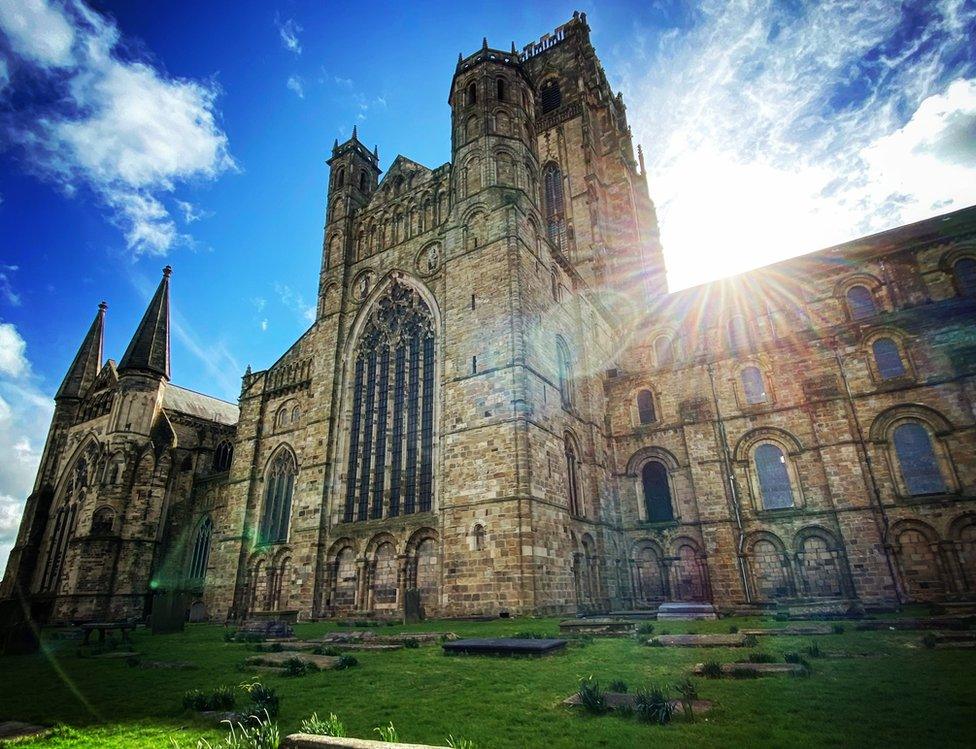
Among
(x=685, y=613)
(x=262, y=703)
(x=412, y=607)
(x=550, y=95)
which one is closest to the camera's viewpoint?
(x=262, y=703)

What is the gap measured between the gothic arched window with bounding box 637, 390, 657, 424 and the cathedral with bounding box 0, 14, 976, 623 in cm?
19

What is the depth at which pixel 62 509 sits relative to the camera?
1268 inches

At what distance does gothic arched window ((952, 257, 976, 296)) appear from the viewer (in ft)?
73.5

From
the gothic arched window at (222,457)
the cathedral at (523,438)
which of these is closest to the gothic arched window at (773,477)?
the cathedral at (523,438)

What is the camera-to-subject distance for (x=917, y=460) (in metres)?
19.6

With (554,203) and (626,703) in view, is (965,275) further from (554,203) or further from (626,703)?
(626,703)

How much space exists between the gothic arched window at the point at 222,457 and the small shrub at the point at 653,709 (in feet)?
113

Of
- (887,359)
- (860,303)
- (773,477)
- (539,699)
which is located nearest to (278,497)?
(539,699)

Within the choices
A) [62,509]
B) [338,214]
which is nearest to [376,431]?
[338,214]

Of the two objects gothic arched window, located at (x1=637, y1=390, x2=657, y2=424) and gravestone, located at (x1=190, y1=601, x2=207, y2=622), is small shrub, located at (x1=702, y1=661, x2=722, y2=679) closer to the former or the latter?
gothic arched window, located at (x1=637, y1=390, x2=657, y2=424)

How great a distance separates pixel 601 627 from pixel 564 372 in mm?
12464

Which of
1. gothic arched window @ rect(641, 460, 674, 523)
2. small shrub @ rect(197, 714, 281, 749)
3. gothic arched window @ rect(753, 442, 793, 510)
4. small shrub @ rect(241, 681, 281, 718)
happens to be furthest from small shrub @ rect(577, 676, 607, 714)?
gothic arched window @ rect(641, 460, 674, 523)

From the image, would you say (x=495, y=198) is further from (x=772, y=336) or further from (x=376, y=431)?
(x=772, y=336)

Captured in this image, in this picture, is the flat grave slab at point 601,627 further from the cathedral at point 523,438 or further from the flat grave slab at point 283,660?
the flat grave slab at point 283,660
